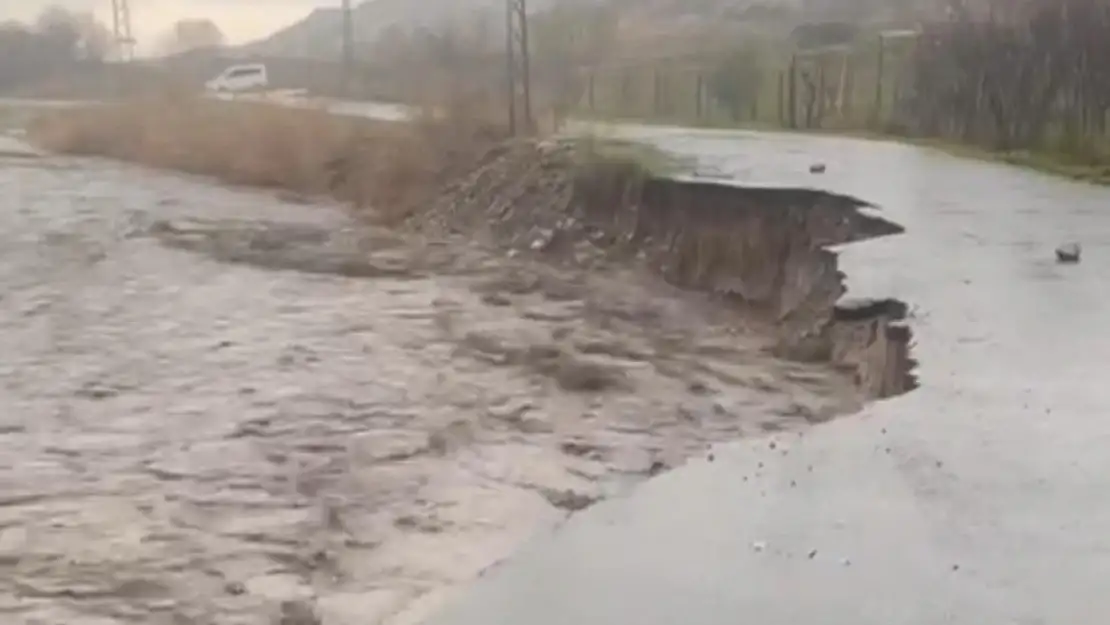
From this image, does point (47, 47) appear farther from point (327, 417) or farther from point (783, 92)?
point (327, 417)

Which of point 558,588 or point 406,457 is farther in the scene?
point 406,457

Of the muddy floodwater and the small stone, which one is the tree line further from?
the muddy floodwater

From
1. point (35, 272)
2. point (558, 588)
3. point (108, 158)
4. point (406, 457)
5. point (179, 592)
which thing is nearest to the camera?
point (558, 588)

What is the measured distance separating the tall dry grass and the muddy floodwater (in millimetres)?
6375

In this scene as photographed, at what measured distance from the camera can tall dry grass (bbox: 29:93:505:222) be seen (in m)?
25.8

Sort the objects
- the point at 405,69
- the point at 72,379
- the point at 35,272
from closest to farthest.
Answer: the point at 72,379 < the point at 35,272 < the point at 405,69

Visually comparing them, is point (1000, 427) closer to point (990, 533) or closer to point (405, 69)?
point (990, 533)

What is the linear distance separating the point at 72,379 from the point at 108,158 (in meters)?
24.7

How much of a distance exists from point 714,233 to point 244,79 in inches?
1950

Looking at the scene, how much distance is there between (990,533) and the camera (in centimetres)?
665

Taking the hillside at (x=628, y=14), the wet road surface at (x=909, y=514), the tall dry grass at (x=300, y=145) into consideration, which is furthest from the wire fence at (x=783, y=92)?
the wet road surface at (x=909, y=514)

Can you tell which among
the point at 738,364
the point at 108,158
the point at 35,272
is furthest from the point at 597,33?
the point at 738,364

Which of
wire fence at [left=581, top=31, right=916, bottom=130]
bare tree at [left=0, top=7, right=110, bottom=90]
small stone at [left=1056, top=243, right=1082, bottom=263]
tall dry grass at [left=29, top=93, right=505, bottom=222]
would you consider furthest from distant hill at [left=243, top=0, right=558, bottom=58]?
small stone at [left=1056, top=243, right=1082, bottom=263]

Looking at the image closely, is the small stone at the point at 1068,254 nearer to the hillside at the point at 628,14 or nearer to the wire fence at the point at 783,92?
the wire fence at the point at 783,92
